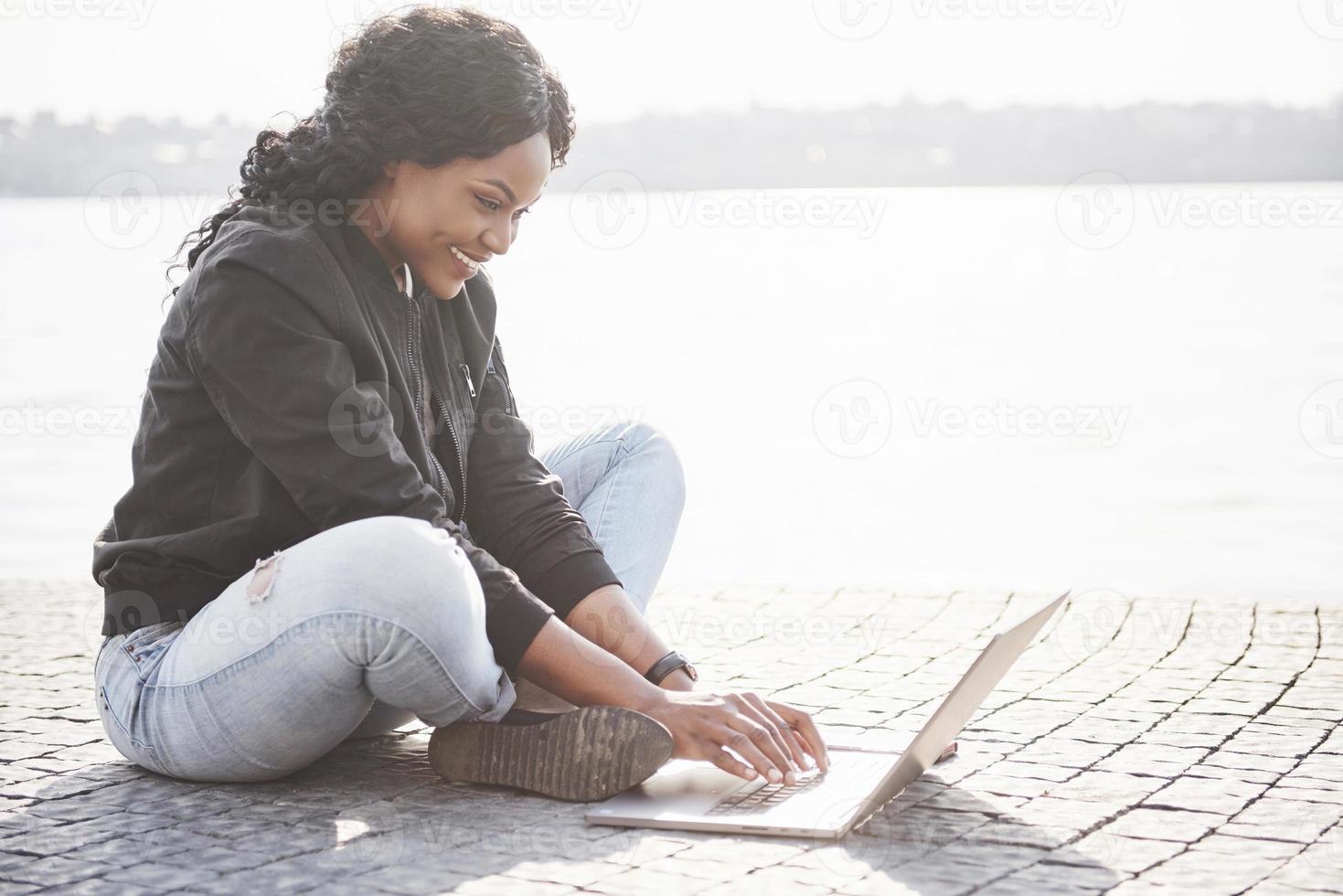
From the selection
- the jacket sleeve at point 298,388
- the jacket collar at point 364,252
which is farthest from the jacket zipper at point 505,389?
the jacket sleeve at point 298,388

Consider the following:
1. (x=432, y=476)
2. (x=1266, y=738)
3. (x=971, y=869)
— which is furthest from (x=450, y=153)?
(x=1266, y=738)

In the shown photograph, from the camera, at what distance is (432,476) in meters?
2.92

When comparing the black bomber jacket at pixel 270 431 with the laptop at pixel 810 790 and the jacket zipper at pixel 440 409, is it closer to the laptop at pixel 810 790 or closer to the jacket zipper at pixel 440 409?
the jacket zipper at pixel 440 409

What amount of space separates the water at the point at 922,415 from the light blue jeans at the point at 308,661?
2.57 meters

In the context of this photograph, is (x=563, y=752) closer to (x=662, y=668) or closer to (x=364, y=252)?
(x=662, y=668)

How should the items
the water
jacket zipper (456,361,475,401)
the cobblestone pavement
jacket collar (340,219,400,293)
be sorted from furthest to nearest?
the water
jacket zipper (456,361,475,401)
jacket collar (340,219,400,293)
the cobblestone pavement

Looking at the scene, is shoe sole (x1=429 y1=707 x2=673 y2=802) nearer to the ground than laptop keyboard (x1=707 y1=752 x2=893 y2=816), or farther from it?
farther from it

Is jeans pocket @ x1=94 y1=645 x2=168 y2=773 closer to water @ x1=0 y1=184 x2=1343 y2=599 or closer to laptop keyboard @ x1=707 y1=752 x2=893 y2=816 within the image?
laptop keyboard @ x1=707 y1=752 x2=893 y2=816

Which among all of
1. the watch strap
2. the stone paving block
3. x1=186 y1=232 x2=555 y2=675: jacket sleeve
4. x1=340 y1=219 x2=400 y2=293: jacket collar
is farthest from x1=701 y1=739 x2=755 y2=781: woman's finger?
x1=340 y1=219 x2=400 y2=293: jacket collar

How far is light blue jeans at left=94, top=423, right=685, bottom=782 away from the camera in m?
2.49

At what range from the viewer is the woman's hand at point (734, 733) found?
2602 millimetres

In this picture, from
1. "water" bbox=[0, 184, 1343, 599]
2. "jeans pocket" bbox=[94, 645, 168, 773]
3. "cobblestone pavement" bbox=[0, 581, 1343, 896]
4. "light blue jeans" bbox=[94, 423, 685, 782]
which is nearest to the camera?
"cobblestone pavement" bbox=[0, 581, 1343, 896]

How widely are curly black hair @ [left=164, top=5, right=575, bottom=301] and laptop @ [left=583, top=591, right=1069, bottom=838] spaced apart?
1208 millimetres

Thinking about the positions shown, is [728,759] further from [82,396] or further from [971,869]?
[82,396]
